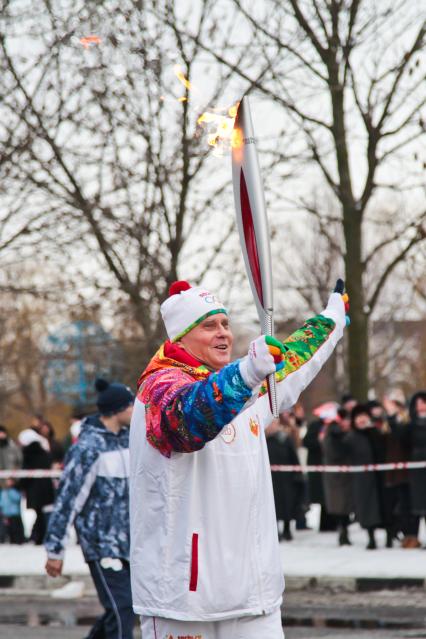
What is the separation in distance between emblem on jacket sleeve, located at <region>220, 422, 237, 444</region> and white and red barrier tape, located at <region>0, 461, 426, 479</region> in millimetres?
8519

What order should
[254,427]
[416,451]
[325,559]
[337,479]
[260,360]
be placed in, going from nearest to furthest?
1. [260,360]
2. [254,427]
3. [325,559]
4. [416,451]
5. [337,479]

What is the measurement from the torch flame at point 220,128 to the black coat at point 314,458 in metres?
10.9

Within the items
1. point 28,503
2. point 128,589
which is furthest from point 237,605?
point 28,503

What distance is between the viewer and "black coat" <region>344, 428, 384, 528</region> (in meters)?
12.8

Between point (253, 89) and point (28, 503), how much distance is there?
5952mm

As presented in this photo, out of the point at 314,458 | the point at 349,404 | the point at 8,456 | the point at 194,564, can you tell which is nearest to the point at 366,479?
the point at 349,404

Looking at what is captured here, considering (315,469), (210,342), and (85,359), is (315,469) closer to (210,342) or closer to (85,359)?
(85,359)

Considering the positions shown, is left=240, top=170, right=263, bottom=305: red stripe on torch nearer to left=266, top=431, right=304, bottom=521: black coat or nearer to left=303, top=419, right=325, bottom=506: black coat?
left=266, top=431, right=304, bottom=521: black coat

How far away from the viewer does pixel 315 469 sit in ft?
47.9

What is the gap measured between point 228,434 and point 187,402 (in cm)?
43

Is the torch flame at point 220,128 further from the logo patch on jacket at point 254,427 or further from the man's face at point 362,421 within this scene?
the man's face at point 362,421

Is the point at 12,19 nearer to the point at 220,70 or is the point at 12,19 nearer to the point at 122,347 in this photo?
the point at 220,70

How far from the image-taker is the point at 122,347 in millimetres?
16172

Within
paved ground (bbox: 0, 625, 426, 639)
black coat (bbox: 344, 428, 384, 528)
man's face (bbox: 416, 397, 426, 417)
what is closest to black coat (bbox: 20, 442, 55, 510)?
black coat (bbox: 344, 428, 384, 528)
